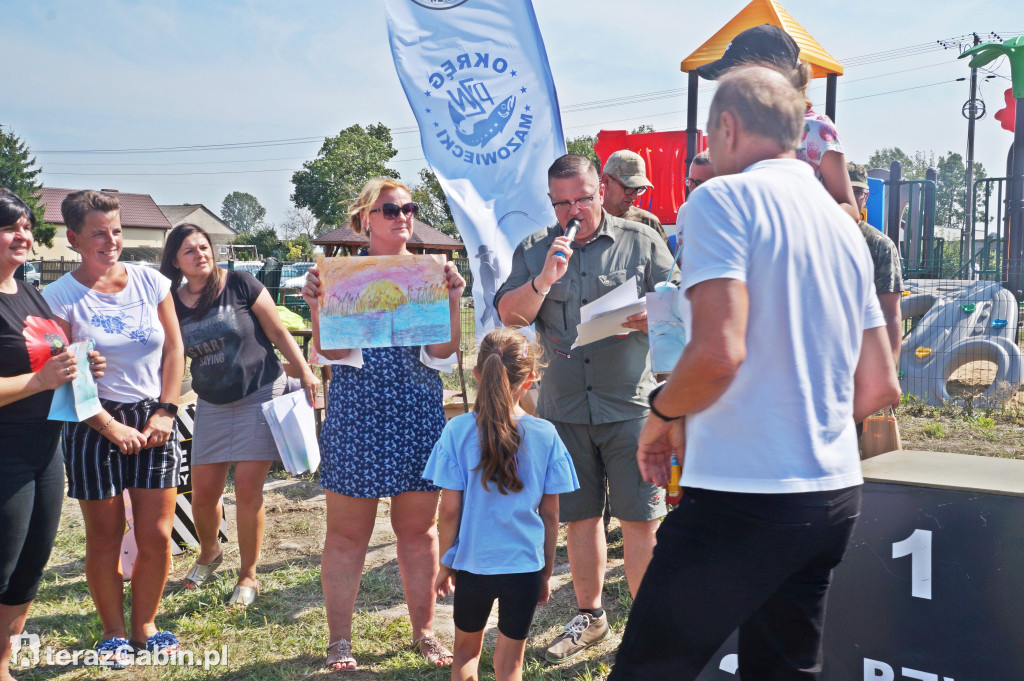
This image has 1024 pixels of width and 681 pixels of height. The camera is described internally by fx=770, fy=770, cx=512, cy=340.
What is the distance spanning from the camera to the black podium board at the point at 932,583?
2215 mm

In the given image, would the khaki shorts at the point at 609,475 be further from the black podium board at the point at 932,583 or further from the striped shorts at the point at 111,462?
the striped shorts at the point at 111,462

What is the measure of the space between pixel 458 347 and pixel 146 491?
57.4 inches

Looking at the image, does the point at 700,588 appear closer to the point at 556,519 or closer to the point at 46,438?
the point at 556,519

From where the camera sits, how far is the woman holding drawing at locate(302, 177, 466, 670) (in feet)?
10.5

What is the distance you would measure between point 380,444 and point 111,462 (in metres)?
1.11

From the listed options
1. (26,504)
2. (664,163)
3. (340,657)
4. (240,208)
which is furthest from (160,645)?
(240,208)

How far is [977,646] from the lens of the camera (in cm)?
223

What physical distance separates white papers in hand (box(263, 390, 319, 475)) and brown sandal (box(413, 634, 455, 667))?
3.91 ft

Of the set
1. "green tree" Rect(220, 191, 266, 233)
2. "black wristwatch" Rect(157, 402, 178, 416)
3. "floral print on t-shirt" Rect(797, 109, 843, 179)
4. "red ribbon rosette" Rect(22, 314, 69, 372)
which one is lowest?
"black wristwatch" Rect(157, 402, 178, 416)

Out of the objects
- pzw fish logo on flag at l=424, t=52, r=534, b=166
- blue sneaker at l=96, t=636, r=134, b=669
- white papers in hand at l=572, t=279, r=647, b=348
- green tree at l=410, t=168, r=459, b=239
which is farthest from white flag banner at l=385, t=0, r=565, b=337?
green tree at l=410, t=168, r=459, b=239

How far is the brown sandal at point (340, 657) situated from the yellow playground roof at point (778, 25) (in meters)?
5.73

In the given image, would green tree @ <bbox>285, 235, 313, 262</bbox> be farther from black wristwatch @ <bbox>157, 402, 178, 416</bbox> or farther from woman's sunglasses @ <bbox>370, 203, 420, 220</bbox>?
woman's sunglasses @ <bbox>370, 203, 420, 220</bbox>

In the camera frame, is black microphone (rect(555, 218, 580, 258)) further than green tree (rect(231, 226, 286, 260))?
No

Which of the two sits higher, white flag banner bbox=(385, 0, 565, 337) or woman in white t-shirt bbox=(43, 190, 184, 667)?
white flag banner bbox=(385, 0, 565, 337)
